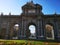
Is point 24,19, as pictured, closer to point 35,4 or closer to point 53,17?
point 35,4

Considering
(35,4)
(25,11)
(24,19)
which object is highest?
(35,4)

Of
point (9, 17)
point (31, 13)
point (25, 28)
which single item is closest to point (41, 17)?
point (31, 13)

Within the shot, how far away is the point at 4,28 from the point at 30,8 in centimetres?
1392

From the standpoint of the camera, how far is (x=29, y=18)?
1865 inches

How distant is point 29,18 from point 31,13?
2218 millimetres

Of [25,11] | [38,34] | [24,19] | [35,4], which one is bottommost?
[38,34]

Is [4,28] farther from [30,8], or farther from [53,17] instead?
[53,17]

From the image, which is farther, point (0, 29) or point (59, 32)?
point (0, 29)

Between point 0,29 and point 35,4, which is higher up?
point 35,4

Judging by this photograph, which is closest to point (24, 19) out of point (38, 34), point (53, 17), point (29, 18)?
point (29, 18)

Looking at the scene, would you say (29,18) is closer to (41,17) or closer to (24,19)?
(24,19)

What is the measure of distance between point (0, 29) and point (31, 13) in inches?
587

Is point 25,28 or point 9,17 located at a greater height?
point 9,17

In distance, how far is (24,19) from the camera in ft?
155
